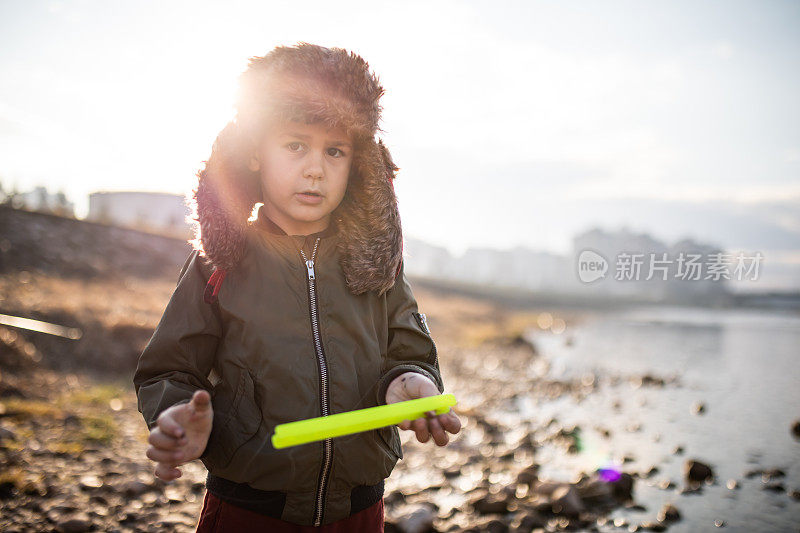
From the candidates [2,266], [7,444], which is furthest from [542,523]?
[2,266]

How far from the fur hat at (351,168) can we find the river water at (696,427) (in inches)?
160

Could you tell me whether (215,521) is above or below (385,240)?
below

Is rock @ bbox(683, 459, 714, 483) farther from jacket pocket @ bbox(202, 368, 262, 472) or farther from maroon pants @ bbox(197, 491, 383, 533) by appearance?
jacket pocket @ bbox(202, 368, 262, 472)

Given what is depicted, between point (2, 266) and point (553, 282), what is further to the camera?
point (553, 282)

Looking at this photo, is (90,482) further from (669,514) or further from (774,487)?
(774,487)

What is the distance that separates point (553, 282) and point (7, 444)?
90.6 metres

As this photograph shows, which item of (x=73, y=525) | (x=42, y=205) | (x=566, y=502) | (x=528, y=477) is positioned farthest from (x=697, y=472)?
(x=42, y=205)

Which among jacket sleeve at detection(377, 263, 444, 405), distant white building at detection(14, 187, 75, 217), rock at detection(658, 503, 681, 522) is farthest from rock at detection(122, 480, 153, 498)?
distant white building at detection(14, 187, 75, 217)

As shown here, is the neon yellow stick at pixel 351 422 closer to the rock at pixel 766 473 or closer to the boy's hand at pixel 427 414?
the boy's hand at pixel 427 414

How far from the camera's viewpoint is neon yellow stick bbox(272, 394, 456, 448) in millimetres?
1413

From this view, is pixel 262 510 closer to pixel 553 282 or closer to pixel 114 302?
pixel 114 302

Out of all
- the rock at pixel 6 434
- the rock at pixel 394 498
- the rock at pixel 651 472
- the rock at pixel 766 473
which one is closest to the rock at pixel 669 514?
the rock at pixel 651 472

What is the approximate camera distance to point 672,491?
5586mm

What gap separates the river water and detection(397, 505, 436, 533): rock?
1.79 m
